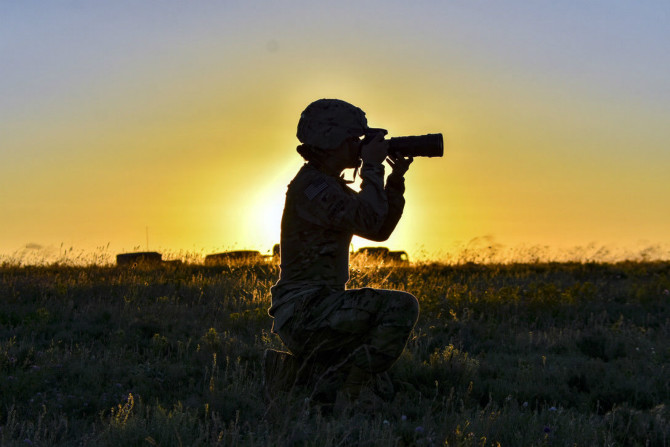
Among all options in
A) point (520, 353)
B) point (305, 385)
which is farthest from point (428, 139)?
point (520, 353)

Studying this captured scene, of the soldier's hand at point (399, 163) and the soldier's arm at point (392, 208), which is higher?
the soldier's hand at point (399, 163)

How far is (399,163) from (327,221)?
73 centimetres

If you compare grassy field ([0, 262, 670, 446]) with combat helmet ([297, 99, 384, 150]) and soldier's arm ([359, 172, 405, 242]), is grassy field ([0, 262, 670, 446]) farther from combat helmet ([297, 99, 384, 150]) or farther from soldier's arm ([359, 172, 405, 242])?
combat helmet ([297, 99, 384, 150])

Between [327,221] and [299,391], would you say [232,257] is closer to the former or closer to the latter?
[299,391]

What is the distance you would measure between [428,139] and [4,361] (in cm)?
472

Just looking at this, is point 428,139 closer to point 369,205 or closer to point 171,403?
point 369,205

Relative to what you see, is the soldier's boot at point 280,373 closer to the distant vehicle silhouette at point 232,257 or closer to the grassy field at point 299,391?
the grassy field at point 299,391

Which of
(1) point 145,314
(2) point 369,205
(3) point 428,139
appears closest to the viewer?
(2) point 369,205

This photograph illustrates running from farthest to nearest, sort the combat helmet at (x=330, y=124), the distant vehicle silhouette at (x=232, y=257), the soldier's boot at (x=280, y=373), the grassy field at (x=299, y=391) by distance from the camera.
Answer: the distant vehicle silhouette at (x=232, y=257) < the soldier's boot at (x=280, y=373) < the combat helmet at (x=330, y=124) < the grassy field at (x=299, y=391)

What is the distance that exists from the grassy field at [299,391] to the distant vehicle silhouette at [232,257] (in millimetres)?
4733

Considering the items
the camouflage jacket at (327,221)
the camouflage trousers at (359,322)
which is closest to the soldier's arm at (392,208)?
the camouflage jacket at (327,221)

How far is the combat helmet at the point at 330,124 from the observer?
211 inches

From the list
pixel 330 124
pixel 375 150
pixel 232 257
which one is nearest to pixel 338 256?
pixel 375 150

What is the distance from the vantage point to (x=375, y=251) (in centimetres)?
2470
